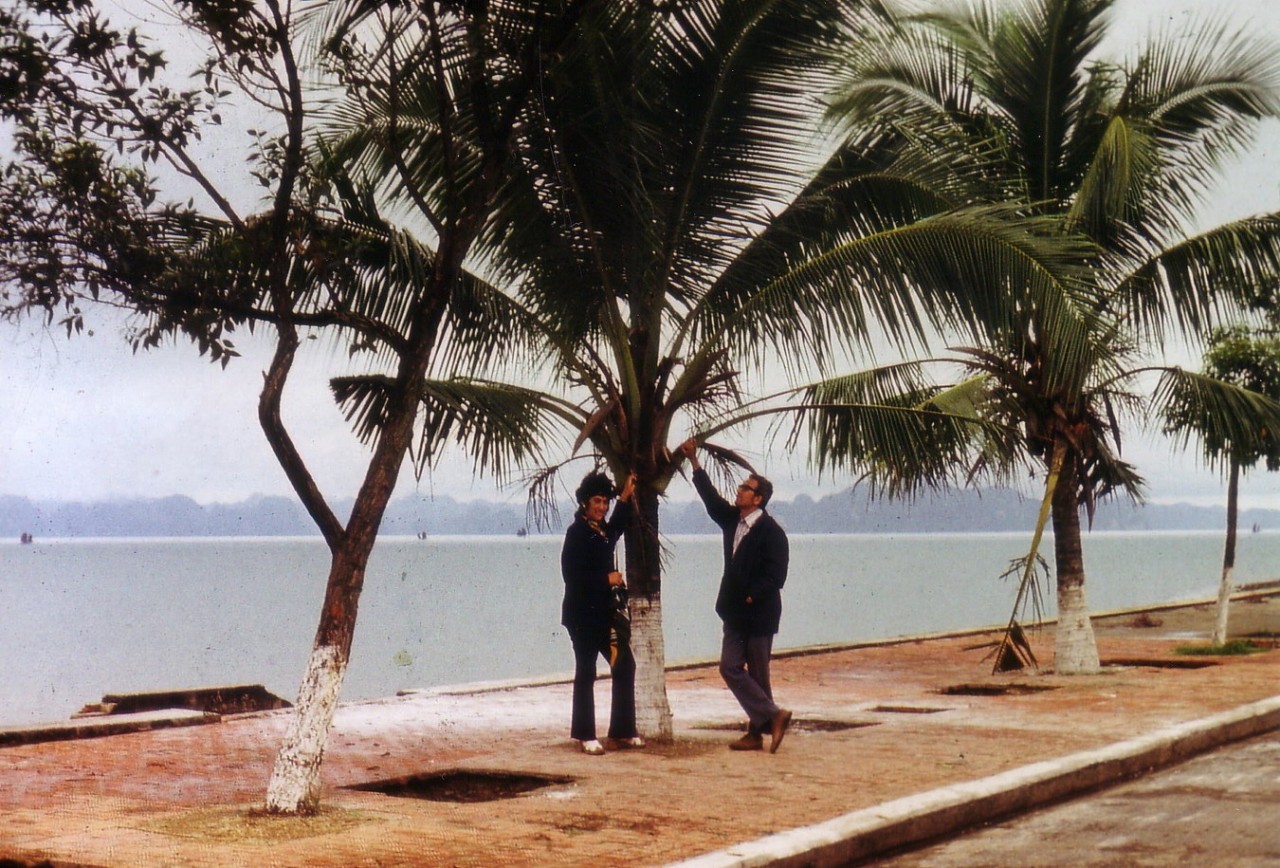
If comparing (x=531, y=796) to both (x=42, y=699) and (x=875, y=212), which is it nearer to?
(x=875, y=212)

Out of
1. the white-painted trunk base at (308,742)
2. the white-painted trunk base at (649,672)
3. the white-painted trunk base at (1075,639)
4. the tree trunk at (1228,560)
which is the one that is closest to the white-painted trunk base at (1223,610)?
the tree trunk at (1228,560)

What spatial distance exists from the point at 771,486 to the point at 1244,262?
687 centimetres

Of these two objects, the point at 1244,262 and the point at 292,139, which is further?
the point at 1244,262

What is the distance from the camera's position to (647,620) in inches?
432

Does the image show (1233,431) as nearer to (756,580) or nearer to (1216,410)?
(1216,410)

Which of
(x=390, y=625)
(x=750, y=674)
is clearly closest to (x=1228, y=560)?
(x=750, y=674)

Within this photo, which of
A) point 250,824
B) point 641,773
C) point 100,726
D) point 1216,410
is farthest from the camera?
point 1216,410

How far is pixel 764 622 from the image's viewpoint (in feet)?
33.9

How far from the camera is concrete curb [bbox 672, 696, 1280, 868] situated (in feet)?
22.7

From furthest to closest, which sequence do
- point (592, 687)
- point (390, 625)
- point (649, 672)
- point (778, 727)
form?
point (390, 625) → point (649, 672) → point (592, 687) → point (778, 727)

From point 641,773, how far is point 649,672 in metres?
1.72

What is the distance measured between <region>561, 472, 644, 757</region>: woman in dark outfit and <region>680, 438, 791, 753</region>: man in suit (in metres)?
0.70

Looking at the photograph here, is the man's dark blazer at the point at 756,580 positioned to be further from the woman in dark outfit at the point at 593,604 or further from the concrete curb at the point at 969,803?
the concrete curb at the point at 969,803

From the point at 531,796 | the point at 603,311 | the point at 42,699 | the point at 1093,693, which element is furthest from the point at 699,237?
the point at 42,699
